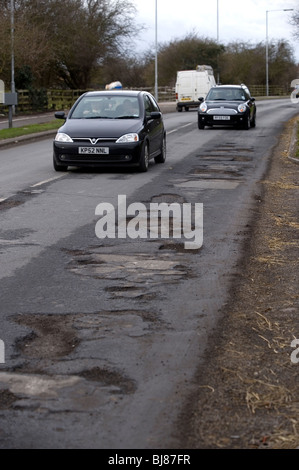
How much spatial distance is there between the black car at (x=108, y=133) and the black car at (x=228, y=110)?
1324 centimetres

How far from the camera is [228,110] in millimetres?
31266

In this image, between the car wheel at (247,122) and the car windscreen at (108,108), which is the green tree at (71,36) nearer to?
the car wheel at (247,122)

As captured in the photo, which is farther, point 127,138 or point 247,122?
point 247,122

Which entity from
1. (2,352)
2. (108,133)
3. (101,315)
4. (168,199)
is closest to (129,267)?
(101,315)

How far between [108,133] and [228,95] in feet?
54.6

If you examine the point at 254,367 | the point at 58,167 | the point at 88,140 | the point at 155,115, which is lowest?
the point at 254,367

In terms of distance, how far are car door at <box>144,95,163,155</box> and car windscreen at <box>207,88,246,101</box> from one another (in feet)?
44.3

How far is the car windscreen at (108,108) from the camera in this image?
17469 mm

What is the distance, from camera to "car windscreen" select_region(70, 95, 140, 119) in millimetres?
17469

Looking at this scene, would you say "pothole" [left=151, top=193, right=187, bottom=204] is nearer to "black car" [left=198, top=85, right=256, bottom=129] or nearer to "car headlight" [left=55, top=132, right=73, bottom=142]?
"car headlight" [left=55, top=132, right=73, bottom=142]

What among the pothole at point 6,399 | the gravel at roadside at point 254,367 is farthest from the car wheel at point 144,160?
the pothole at point 6,399

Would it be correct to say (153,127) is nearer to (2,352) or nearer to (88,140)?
(88,140)
